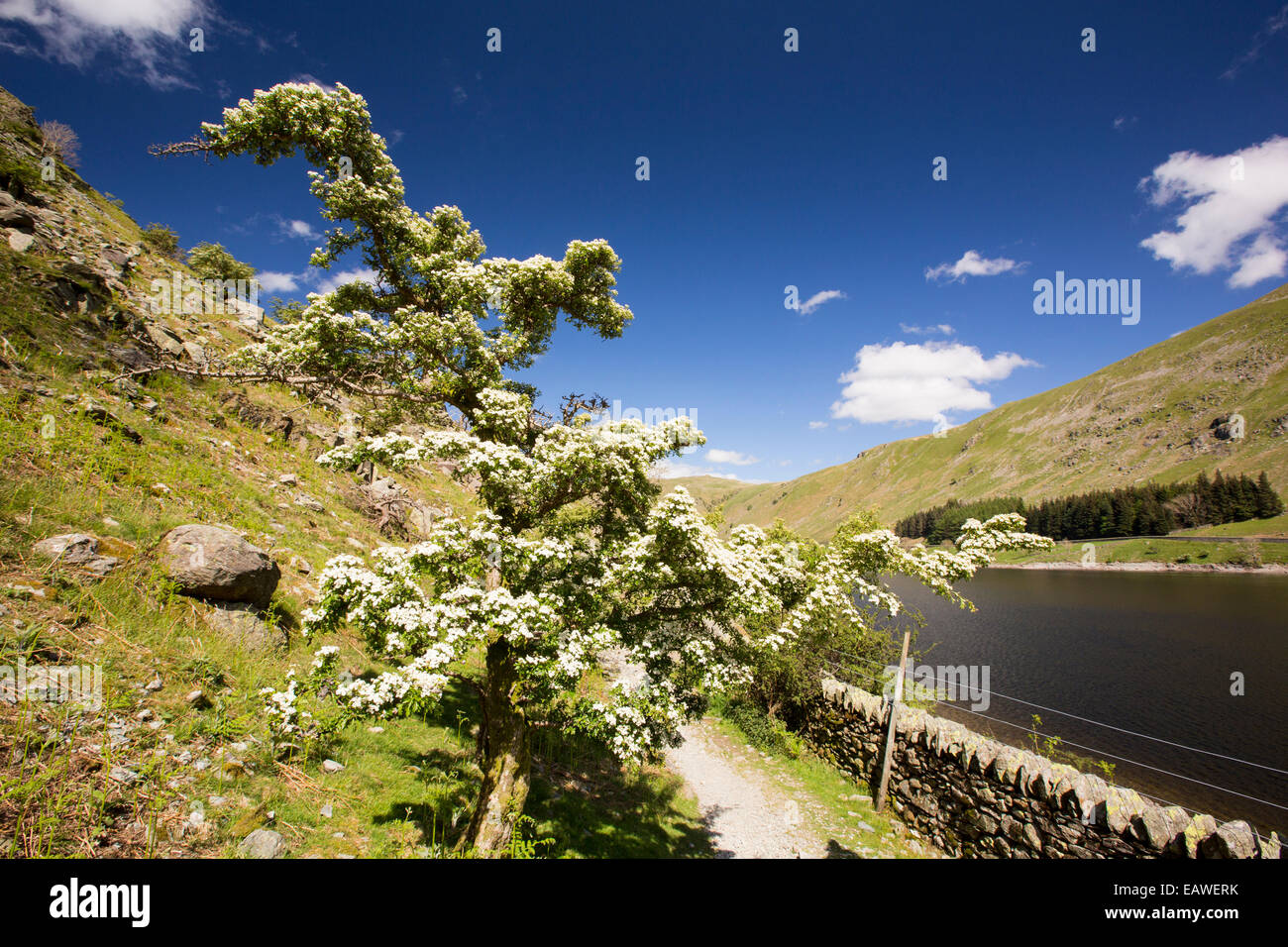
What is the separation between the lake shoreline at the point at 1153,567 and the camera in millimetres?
94400

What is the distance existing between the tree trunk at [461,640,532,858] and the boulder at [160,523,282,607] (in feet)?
19.9

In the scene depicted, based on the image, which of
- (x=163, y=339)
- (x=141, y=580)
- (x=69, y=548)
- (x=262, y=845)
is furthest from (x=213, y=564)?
(x=163, y=339)

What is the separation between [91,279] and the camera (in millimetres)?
16453

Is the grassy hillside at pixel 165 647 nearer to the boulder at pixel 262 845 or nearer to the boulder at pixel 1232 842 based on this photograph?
the boulder at pixel 262 845

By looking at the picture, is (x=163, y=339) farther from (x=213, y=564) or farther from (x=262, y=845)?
(x=262, y=845)

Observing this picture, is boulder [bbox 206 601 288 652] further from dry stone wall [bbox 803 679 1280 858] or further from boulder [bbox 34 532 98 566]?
dry stone wall [bbox 803 679 1280 858]

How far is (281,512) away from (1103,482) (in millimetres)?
273315

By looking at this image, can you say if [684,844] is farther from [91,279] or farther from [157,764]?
[91,279]

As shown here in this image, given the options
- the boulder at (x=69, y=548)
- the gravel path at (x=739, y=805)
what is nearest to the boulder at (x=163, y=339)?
the boulder at (x=69, y=548)

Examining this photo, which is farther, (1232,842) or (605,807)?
(605,807)

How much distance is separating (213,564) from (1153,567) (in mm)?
163586

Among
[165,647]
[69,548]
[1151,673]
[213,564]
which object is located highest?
[69,548]

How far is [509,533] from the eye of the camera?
8.75 meters

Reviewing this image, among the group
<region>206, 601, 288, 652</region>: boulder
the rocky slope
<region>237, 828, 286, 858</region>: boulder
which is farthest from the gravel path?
<region>206, 601, 288, 652</region>: boulder
